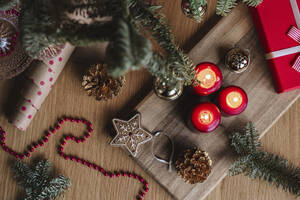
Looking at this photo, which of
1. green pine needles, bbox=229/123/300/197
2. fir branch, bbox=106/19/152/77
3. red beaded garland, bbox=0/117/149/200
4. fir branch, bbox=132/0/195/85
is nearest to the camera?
fir branch, bbox=106/19/152/77

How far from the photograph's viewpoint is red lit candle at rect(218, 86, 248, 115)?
0.61 metres

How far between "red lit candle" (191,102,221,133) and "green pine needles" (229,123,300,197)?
0.07 meters

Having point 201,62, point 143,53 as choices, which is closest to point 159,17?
point 143,53

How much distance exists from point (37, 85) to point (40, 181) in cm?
22

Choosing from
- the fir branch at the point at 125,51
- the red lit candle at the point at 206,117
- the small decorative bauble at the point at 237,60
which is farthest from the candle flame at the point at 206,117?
the fir branch at the point at 125,51

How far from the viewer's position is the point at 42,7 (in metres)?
0.36

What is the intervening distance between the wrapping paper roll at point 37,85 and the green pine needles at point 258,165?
1.38 ft

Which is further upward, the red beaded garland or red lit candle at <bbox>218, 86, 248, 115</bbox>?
red lit candle at <bbox>218, 86, 248, 115</bbox>

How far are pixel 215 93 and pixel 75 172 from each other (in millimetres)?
375

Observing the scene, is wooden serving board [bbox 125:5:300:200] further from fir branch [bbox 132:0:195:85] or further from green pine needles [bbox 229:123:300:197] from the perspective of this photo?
fir branch [bbox 132:0:195:85]

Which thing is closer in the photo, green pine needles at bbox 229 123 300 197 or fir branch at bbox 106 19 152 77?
fir branch at bbox 106 19 152 77

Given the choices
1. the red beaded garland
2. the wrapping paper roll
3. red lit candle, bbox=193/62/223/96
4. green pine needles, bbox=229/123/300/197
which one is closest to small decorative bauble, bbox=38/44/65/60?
the wrapping paper roll

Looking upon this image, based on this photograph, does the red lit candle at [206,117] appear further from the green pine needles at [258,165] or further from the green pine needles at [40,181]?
the green pine needles at [40,181]

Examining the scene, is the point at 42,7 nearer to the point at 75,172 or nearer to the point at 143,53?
the point at 143,53
